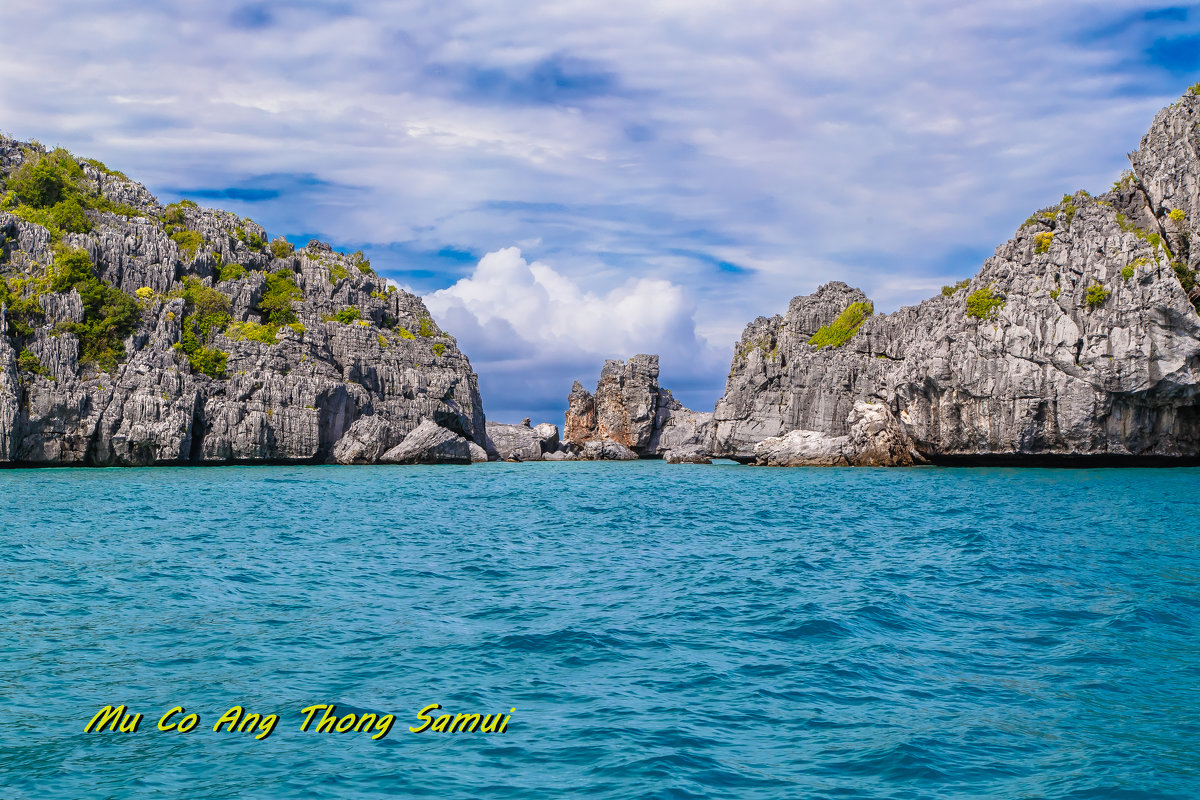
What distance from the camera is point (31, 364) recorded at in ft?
249

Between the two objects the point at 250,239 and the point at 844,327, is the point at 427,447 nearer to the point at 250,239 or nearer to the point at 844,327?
the point at 250,239

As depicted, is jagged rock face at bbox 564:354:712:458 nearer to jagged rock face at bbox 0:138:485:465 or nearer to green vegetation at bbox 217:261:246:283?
jagged rock face at bbox 0:138:485:465

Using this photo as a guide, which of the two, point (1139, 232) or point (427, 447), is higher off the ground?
point (1139, 232)

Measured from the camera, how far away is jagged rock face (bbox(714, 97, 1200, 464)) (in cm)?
6147

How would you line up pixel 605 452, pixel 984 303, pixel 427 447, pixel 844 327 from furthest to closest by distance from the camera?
pixel 605 452, pixel 844 327, pixel 427 447, pixel 984 303

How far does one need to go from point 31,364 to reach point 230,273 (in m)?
28.5

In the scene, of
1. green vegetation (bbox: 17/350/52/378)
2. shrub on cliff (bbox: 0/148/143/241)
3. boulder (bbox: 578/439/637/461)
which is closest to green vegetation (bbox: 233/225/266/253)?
shrub on cliff (bbox: 0/148/143/241)

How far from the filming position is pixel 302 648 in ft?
44.7

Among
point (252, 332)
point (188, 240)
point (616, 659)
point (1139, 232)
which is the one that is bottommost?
point (616, 659)

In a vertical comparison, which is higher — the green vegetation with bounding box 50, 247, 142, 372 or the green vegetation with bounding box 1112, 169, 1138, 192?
the green vegetation with bounding box 1112, 169, 1138, 192

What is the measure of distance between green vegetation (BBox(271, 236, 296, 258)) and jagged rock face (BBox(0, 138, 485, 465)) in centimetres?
232

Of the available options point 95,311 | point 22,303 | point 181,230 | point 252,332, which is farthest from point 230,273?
point 22,303

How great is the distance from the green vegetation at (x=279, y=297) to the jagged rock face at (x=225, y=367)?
60 cm

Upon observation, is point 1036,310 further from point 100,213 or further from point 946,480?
point 100,213
